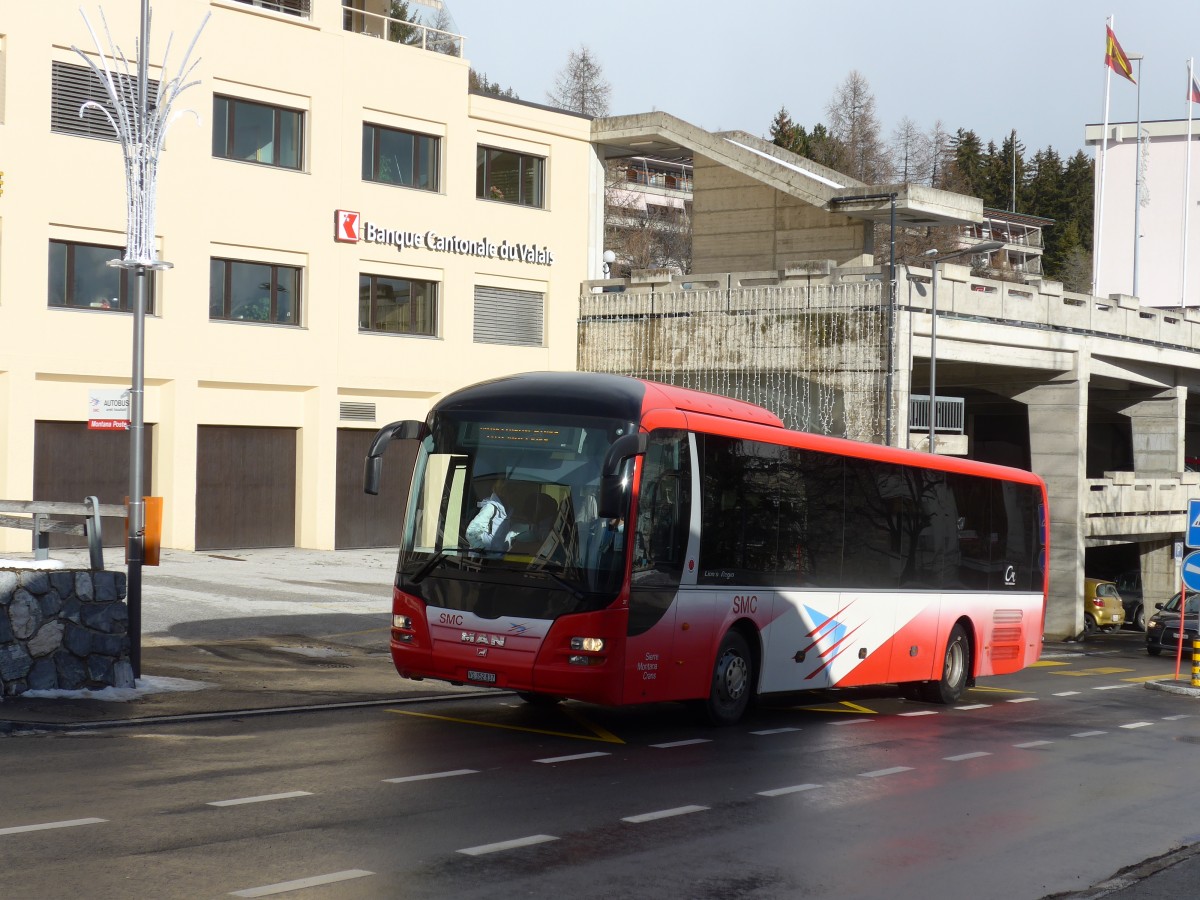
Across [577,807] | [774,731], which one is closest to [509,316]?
[774,731]

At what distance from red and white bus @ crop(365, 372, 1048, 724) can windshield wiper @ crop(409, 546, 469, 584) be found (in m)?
0.01

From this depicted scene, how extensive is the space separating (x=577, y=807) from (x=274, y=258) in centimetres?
2709

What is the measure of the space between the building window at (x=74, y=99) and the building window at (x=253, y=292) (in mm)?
3975

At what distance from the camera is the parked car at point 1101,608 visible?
153 feet

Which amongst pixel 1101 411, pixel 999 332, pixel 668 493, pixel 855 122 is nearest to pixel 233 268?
pixel 999 332

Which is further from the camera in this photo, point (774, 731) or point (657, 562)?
point (774, 731)

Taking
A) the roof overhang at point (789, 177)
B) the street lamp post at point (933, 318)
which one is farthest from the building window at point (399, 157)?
the street lamp post at point (933, 318)

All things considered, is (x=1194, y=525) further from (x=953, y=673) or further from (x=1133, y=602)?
(x=1133, y=602)

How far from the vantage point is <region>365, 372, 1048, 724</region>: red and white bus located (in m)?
13.0

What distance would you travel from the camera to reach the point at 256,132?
3488 cm

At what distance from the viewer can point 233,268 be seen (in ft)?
113

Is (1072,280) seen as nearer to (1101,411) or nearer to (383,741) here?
(1101,411)

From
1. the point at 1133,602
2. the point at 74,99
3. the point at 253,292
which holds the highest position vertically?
A: the point at 74,99

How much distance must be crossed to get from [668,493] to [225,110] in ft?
78.1
